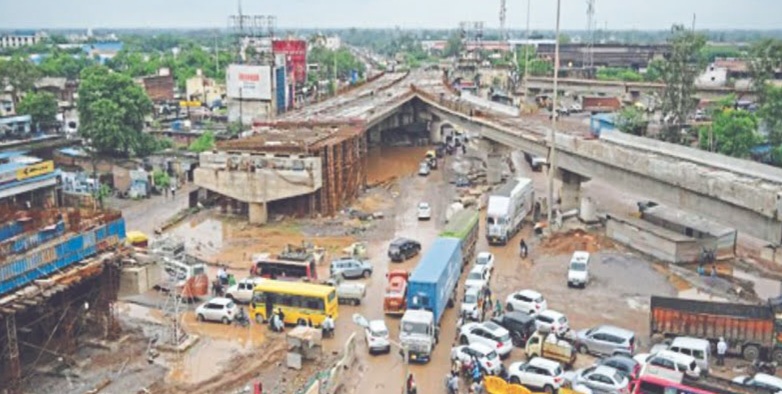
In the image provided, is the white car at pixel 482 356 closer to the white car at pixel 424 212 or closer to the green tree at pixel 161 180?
the white car at pixel 424 212

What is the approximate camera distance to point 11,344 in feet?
74.6

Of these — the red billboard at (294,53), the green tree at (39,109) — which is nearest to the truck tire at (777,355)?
the green tree at (39,109)

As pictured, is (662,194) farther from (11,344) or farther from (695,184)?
(11,344)

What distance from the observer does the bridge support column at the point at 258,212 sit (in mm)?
46094

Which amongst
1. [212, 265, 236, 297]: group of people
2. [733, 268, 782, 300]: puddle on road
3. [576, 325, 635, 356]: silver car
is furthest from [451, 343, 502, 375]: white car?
[733, 268, 782, 300]: puddle on road

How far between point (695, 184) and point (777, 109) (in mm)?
33657

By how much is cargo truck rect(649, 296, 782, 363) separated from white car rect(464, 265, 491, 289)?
7.12m

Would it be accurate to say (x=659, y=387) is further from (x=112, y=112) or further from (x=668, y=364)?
(x=112, y=112)

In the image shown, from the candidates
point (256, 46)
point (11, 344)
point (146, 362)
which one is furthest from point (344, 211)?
point (256, 46)

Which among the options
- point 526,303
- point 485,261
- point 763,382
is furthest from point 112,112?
point 763,382

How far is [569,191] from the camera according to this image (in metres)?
47.7

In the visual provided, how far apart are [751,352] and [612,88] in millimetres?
79400

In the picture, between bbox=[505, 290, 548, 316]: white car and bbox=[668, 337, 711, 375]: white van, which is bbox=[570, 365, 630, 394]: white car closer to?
bbox=[668, 337, 711, 375]: white van

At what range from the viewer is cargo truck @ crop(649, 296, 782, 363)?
25.6m
